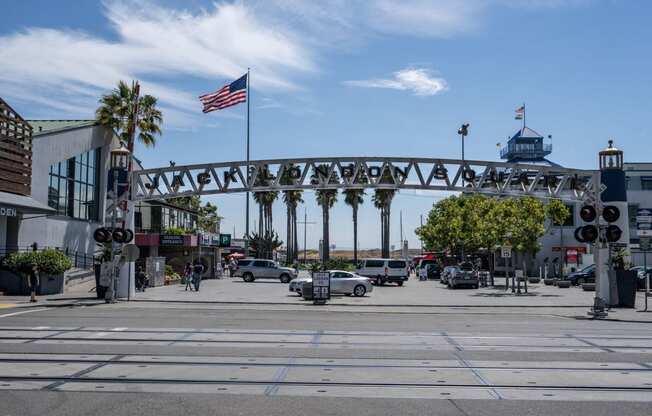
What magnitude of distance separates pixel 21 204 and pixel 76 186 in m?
9.56

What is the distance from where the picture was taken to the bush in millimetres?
29703

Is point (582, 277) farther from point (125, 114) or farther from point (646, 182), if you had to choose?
point (125, 114)

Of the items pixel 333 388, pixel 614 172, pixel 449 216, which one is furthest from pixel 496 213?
pixel 333 388

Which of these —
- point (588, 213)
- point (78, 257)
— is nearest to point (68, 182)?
point (78, 257)

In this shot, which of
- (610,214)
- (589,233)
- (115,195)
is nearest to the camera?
(610,214)

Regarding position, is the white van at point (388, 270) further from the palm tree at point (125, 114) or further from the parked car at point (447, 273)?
the palm tree at point (125, 114)

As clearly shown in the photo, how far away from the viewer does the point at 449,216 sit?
192ft

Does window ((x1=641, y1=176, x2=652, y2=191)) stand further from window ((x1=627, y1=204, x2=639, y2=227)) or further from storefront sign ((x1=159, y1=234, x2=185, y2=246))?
storefront sign ((x1=159, y1=234, x2=185, y2=246))

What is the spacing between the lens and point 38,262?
30.1m

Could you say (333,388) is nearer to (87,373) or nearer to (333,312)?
(87,373)

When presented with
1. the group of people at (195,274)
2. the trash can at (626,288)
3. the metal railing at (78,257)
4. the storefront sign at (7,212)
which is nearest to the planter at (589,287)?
the trash can at (626,288)

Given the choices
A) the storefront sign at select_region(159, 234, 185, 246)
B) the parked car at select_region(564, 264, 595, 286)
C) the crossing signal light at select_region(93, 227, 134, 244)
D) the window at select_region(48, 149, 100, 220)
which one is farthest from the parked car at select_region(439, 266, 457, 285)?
the crossing signal light at select_region(93, 227, 134, 244)

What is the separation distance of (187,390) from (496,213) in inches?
1330

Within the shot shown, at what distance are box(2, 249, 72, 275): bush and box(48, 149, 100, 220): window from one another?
6474mm
